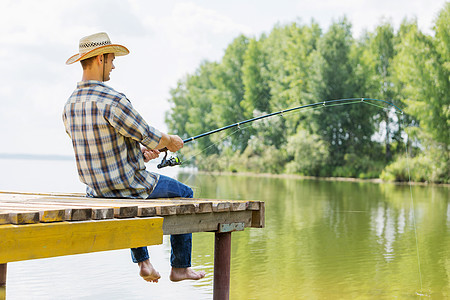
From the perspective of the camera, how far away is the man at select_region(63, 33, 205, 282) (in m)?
3.46

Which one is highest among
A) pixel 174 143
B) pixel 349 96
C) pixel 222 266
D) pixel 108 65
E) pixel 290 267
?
pixel 349 96

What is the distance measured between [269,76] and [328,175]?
1284 cm

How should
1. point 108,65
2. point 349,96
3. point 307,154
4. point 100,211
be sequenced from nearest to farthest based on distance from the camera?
Result: point 100,211
point 108,65
point 307,154
point 349,96

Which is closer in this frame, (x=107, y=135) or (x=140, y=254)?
(x=107, y=135)

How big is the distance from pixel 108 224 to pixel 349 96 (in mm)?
34556

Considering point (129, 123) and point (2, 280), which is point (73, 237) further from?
point (2, 280)

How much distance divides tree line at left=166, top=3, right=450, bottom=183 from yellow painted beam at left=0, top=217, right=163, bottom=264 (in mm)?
23443

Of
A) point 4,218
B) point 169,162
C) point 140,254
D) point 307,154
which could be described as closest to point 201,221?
point 140,254

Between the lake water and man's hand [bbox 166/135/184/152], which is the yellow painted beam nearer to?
man's hand [bbox 166/135/184/152]

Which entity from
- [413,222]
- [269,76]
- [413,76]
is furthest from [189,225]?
[269,76]

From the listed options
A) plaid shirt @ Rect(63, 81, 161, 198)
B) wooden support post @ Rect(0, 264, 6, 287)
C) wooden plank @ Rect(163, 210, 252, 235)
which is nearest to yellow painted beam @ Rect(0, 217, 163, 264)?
wooden plank @ Rect(163, 210, 252, 235)

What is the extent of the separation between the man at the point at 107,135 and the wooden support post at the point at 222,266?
0.44 m

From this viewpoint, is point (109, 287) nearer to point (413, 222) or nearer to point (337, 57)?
point (413, 222)

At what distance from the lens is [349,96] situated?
119 feet
